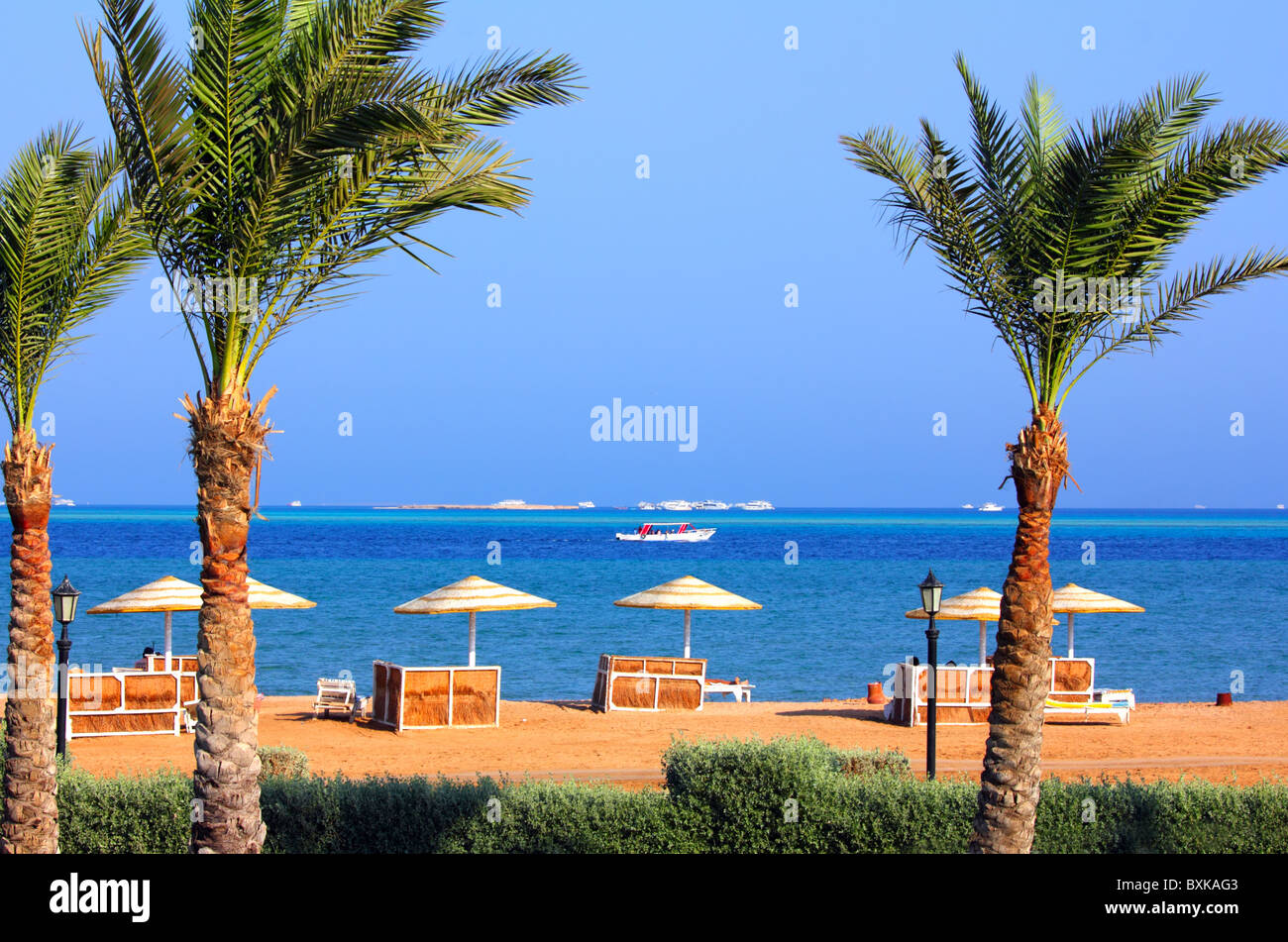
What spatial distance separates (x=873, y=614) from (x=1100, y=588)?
23.2 m

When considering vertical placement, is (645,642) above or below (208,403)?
below

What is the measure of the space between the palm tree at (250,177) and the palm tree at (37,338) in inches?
89.1

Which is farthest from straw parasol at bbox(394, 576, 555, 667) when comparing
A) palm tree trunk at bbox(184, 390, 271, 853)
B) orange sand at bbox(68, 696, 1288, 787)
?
palm tree trunk at bbox(184, 390, 271, 853)

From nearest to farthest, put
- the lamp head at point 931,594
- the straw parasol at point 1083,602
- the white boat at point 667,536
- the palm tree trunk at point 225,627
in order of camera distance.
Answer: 1. the palm tree trunk at point 225,627
2. the lamp head at point 931,594
3. the straw parasol at point 1083,602
4. the white boat at point 667,536

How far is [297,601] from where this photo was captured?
19438mm

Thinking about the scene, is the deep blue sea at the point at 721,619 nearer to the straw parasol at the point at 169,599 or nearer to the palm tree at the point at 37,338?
the straw parasol at the point at 169,599

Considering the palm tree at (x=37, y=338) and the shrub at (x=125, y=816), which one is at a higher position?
the palm tree at (x=37, y=338)

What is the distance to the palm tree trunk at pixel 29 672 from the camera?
888 cm

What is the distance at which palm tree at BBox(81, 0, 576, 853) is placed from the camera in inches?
290

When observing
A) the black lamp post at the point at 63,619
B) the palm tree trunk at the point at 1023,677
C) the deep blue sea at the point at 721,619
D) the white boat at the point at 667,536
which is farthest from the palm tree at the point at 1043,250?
the white boat at the point at 667,536

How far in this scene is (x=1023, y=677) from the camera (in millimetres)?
8336
